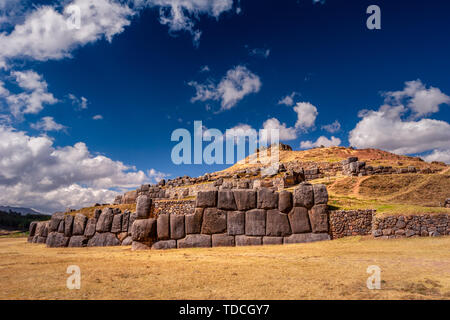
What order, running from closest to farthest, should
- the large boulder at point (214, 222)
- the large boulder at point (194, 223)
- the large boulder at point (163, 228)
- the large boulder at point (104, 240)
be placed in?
the large boulder at point (214, 222), the large boulder at point (194, 223), the large boulder at point (163, 228), the large boulder at point (104, 240)

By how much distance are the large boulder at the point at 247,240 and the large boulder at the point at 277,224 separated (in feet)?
1.86

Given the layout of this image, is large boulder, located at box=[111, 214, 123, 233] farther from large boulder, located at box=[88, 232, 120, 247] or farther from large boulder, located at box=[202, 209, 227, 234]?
large boulder, located at box=[202, 209, 227, 234]

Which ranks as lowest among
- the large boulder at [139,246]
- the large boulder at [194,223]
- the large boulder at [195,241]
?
the large boulder at [139,246]

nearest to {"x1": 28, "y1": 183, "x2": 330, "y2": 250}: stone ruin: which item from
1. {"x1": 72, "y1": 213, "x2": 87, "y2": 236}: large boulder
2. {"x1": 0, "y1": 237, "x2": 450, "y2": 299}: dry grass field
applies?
{"x1": 0, "y1": 237, "x2": 450, "y2": 299}: dry grass field

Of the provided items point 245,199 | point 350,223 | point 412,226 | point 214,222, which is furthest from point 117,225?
point 412,226

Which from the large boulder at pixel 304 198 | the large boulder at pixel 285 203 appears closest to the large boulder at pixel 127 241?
the large boulder at pixel 285 203

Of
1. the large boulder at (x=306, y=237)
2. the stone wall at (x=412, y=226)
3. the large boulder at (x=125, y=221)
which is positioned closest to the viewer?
the stone wall at (x=412, y=226)

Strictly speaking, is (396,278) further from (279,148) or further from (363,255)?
(279,148)

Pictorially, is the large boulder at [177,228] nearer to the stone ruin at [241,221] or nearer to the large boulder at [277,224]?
the stone ruin at [241,221]

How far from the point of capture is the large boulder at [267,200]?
45.8 feet

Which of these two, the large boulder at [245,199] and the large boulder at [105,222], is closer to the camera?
the large boulder at [245,199]

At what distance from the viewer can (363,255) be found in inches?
380

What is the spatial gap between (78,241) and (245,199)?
1093 centimetres

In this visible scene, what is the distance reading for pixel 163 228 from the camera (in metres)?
14.2
